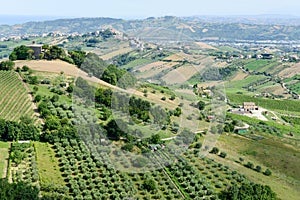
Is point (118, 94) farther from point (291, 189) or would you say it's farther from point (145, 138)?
point (291, 189)

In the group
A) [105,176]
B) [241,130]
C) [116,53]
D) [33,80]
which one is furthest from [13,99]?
[241,130]

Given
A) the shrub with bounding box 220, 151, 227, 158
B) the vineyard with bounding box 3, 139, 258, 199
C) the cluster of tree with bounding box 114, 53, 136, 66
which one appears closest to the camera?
the cluster of tree with bounding box 114, 53, 136, 66

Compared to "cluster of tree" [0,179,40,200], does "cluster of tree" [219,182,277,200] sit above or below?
below

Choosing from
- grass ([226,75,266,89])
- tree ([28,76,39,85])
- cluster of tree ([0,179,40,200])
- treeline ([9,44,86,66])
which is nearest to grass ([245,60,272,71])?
grass ([226,75,266,89])

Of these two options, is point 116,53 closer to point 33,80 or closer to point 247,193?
point 247,193

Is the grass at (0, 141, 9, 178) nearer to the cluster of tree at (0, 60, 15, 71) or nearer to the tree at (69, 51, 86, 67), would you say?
the cluster of tree at (0, 60, 15, 71)

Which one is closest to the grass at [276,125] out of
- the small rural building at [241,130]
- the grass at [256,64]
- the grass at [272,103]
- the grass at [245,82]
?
the small rural building at [241,130]

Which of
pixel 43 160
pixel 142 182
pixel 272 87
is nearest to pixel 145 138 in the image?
pixel 142 182
